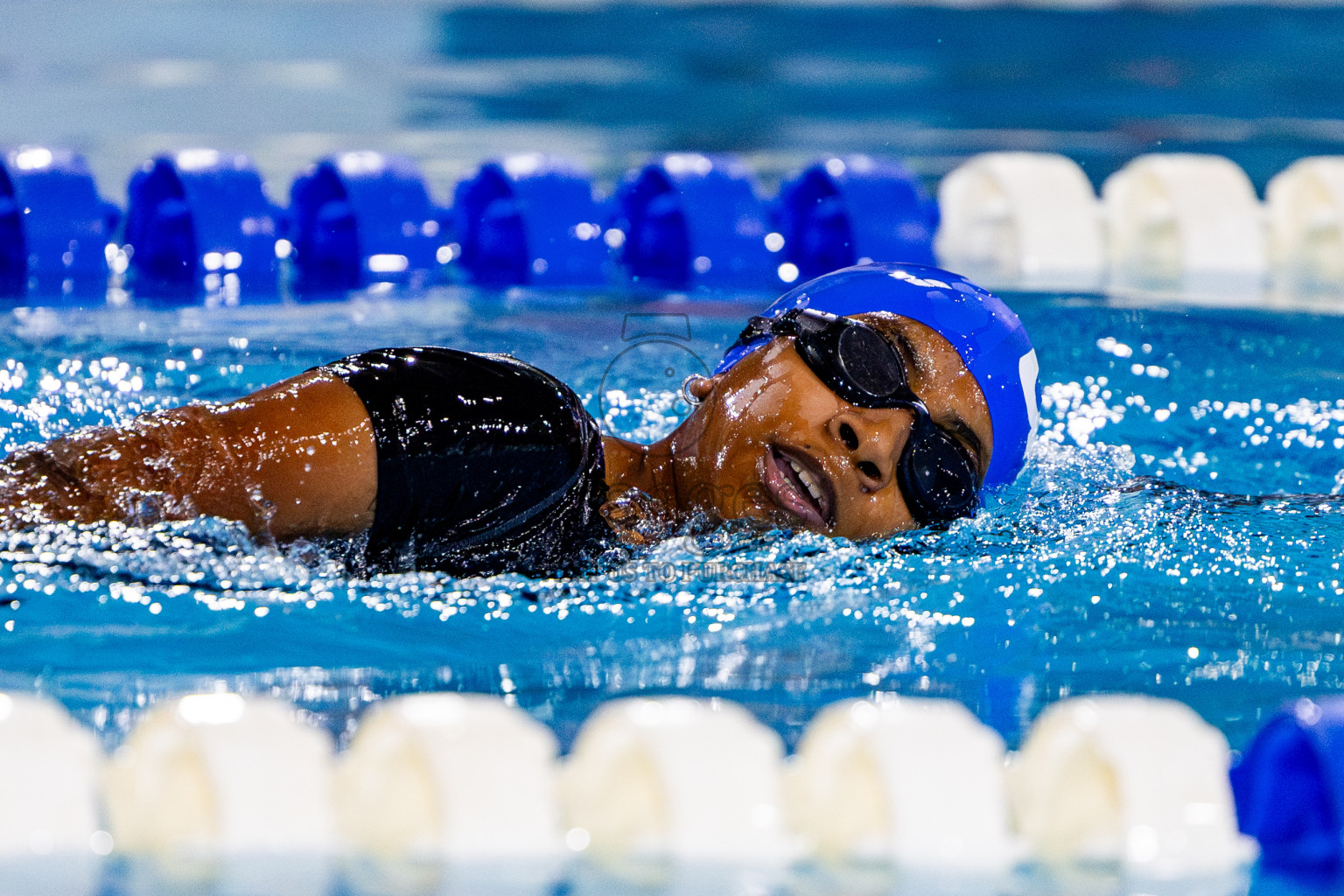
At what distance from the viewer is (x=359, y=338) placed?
3.77 metres

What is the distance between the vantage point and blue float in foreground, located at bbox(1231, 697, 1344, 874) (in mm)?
1479

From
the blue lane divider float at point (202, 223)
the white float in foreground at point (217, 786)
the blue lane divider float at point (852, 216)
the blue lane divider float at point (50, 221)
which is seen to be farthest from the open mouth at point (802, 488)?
the blue lane divider float at point (50, 221)

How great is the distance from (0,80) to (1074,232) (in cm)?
611

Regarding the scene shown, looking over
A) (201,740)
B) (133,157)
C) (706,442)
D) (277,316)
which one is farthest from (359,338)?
(133,157)

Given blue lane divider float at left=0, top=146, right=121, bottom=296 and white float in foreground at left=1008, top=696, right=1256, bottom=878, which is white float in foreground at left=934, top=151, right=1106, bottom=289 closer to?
blue lane divider float at left=0, top=146, right=121, bottom=296

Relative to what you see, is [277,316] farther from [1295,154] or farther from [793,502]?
[1295,154]

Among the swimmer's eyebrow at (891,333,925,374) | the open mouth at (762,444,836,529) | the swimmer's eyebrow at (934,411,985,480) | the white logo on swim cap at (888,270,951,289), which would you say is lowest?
the open mouth at (762,444,836,529)

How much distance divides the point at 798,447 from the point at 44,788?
3.77 feet

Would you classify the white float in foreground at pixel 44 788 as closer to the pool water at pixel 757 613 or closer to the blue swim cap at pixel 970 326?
the pool water at pixel 757 613

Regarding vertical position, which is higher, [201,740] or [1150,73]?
[1150,73]

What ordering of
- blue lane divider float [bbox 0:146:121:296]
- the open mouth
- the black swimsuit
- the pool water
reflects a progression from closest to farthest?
1. the pool water
2. the black swimsuit
3. the open mouth
4. blue lane divider float [bbox 0:146:121:296]

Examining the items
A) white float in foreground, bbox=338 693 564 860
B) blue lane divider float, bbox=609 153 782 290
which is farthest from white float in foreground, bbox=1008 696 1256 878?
blue lane divider float, bbox=609 153 782 290

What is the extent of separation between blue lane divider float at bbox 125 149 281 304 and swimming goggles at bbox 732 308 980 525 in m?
2.73

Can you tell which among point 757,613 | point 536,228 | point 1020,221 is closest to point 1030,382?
point 757,613
